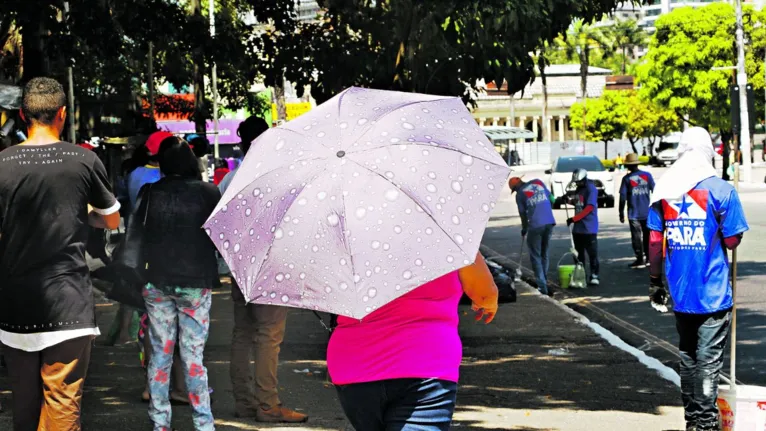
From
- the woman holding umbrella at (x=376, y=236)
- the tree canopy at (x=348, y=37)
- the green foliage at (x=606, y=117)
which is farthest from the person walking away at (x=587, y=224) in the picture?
the green foliage at (x=606, y=117)

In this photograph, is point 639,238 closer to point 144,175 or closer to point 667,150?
point 144,175

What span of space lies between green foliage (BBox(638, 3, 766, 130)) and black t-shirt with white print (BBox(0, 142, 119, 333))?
237 feet

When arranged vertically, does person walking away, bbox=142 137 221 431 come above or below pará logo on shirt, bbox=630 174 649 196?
above

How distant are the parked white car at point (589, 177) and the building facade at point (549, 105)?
6493cm

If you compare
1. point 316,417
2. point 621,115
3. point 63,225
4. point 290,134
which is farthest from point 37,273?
point 621,115

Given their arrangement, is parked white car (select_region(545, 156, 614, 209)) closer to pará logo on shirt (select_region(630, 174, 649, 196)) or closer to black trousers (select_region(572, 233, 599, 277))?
pará logo on shirt (select_region(630, 174, 649, 196))

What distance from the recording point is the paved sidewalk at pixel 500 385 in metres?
7.54

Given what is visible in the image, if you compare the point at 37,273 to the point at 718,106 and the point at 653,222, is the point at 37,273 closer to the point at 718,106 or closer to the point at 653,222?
the point at 653,222

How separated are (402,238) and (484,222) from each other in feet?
0.98

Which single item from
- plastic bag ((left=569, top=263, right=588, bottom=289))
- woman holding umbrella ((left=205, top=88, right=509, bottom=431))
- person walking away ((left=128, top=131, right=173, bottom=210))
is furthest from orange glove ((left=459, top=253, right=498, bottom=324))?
plastic bag ((left=569, top=263, right=588, bottom=289))

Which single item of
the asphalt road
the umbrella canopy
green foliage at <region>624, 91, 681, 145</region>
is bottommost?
green foliage at <region>624, 91, 681, 145</region>

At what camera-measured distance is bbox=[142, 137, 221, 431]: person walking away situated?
6426 mm

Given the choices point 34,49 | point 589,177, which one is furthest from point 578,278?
point 589,177

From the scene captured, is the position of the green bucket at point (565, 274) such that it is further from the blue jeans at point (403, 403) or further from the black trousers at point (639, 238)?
the blue jeans at point (403, 403)
